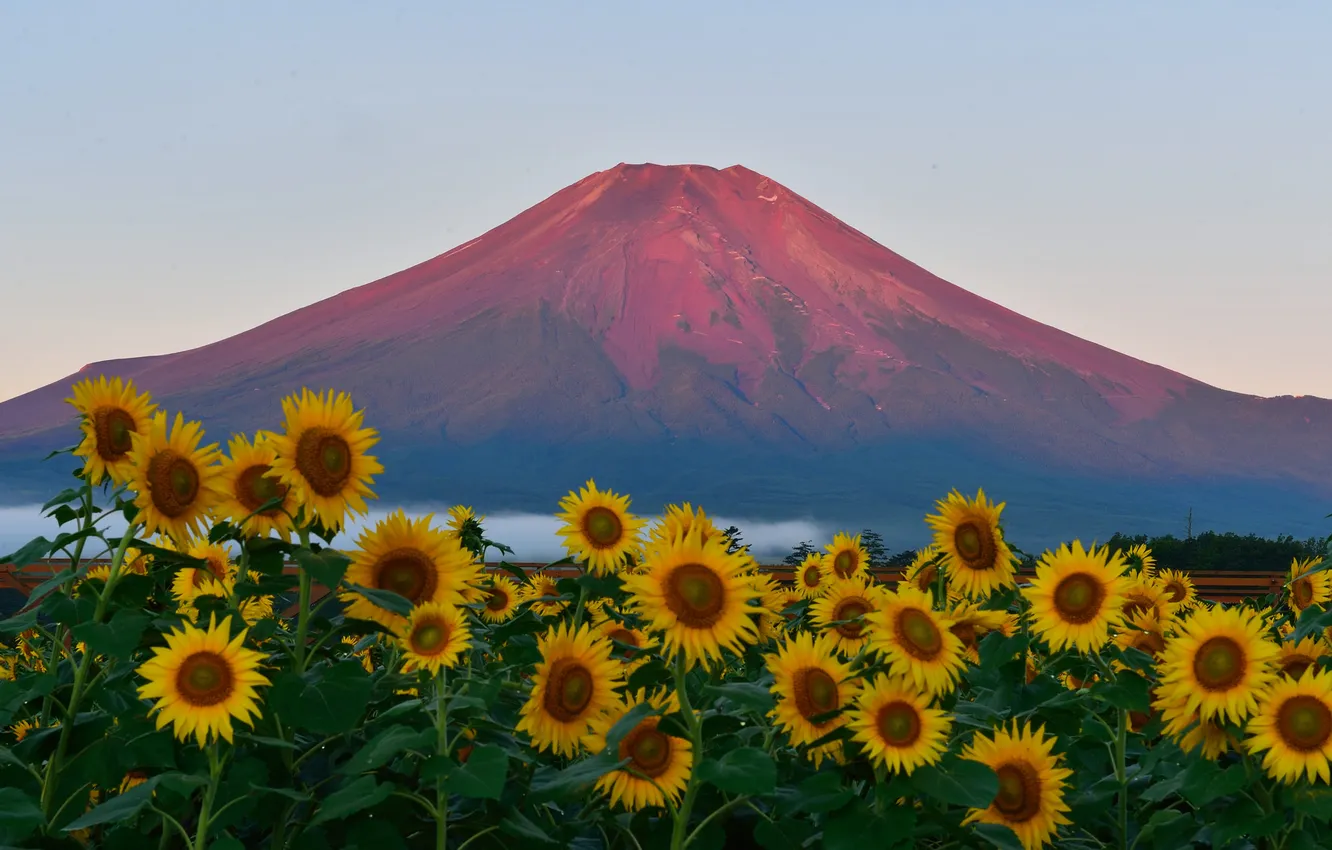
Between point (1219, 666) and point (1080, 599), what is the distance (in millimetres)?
489

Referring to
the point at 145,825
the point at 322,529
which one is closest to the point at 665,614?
the point at 322,529

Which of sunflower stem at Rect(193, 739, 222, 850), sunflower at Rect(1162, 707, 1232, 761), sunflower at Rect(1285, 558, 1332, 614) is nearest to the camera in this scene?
sunflower stem at Rect(193, 739, 222, 850)

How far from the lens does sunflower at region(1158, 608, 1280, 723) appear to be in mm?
3125

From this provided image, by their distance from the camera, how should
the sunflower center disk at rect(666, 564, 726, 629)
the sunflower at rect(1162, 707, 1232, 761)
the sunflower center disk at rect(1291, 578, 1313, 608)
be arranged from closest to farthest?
the sunflower center disk at rect(666, 564, 726, 629), the sunflower at rect(1162, 707, 1232, 761), the sunflower center disk at rect(1291, 578, 1313, 608)

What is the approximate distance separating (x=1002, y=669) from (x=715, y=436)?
163 metres

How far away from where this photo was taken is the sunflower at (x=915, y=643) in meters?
2.80

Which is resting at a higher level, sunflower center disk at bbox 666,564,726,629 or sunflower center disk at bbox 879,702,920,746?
sunflower center disk at bbox 666,564,726,629

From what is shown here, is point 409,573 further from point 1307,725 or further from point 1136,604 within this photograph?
point 1136,604

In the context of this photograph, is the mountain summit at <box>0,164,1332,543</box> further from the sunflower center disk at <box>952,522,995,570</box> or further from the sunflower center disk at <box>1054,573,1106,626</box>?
the sunflower center disk at <box>1054,573,1106,626</box>

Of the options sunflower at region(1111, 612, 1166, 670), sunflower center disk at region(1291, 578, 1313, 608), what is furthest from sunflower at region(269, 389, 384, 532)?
sunflower center disk at region(1291, 578, 1313, 608)

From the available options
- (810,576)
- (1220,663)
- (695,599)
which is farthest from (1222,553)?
(695,599)

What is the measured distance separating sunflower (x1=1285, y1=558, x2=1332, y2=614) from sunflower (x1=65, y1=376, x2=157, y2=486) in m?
3.88

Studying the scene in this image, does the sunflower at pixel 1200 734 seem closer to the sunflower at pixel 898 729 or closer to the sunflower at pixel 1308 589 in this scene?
the sunflower at pixel 898 729

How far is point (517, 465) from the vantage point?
166 meters
